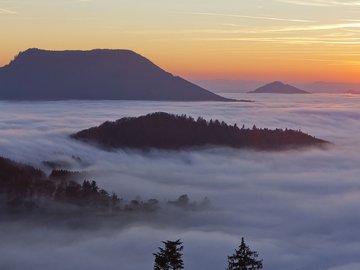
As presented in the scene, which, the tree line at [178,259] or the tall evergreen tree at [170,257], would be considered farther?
the tall evergreen tree at [170,257]

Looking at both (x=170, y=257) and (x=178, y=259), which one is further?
(x=178, y=259)

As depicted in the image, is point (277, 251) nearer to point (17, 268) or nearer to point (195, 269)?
→ point (195, 269)

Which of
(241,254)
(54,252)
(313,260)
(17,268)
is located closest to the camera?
(241,254)

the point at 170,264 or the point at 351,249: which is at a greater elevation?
the point at 351,249

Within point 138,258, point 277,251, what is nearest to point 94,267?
point 138,258

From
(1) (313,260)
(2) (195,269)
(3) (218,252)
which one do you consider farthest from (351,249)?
(2) (195,269)

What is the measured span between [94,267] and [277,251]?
191 feet

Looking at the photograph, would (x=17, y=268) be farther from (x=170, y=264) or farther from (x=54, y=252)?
(x=170, y=264)

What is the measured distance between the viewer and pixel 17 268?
539 feet

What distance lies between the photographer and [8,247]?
19662 cm

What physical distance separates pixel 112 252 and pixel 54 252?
17.3 m

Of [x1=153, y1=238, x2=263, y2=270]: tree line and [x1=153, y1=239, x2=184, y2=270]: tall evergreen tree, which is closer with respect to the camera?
[x1=153, y1=238, x2=263, y2=270]: tree line

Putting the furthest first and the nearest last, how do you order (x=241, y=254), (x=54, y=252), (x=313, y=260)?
(x=54, y=252)
(x=313, y=260)
(x=241, y=254)

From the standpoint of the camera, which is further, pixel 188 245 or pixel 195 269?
pixel 188 245
